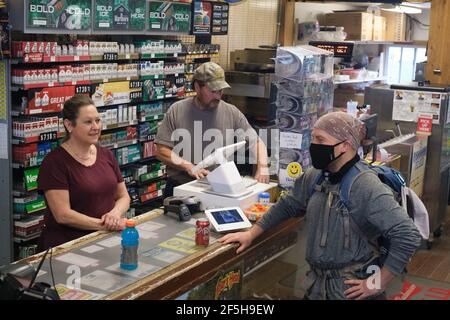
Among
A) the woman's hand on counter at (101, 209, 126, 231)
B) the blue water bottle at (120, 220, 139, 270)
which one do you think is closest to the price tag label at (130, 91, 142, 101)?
the woman's hand on counter at (101, 209, 126, 231)

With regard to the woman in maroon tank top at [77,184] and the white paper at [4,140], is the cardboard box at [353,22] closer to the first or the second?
the white paper at [4,140]

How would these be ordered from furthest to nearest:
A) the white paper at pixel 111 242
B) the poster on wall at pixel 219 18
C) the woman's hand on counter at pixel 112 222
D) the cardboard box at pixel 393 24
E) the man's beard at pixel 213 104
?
1. the cardboard box at pixel 393 24
2. the poster on wall at pixel 219 18
3. the man's beard at pixel 213 104
4. the woman's hand on counter at pixel 112 222
5. the white paper at pixel 111 242

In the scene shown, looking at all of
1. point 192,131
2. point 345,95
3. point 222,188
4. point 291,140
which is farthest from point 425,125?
point 222,188

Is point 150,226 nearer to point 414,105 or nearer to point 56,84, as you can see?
point 56,84

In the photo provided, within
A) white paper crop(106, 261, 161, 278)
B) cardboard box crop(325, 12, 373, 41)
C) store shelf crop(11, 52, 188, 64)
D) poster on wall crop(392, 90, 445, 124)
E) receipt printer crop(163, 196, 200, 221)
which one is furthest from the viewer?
cardboard box crop(325, 12, 373, 41)

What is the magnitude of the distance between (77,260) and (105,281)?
1.10 feet

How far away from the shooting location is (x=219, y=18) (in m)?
8.02

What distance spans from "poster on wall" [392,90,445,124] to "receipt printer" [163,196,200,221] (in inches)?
166

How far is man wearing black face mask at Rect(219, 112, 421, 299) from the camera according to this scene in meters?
3.07

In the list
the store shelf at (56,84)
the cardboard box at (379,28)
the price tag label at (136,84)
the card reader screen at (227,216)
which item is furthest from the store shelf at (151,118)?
the cardboard box at (379,28)

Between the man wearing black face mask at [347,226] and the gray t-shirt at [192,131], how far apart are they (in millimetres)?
1784

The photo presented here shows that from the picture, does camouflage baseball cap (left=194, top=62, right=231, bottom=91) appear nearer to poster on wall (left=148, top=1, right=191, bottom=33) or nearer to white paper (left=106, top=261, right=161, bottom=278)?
white paper (left=106, top=261, right=161, bottom=278)

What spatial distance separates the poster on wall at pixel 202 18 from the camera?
24.8 ft
